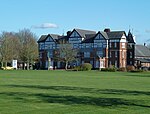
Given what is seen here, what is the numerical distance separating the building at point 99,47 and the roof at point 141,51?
15.4 ft

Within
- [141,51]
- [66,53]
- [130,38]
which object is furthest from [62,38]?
[141,51]

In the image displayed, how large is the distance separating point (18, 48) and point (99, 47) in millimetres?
25925

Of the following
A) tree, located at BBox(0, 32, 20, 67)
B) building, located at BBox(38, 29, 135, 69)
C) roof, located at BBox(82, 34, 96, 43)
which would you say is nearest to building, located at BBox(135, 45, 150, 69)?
building, located at BBox(38, 29, 135, 69)

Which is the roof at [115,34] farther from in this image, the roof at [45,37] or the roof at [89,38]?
the roof at [45,37]

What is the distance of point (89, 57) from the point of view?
118 meters

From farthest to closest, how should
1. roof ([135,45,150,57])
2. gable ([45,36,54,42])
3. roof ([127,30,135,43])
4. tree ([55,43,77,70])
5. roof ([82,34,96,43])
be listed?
gable ([45,36,54,42]), roof ([135,45,150,57]), roof ([127,30,135,43]), roof ([82,34,96,43]), tree ([55,43,77,70])

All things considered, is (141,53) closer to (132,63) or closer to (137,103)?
(132,63)

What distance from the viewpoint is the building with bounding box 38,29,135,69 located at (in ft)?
375

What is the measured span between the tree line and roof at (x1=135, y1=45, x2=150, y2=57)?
35203mm

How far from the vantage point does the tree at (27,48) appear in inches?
4103

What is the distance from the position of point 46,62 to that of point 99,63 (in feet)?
68.1

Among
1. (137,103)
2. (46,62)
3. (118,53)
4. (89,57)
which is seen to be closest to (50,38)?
(46,62)

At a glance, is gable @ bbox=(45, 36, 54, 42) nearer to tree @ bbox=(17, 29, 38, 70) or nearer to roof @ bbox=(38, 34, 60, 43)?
roof @ bbox=(38, 34, 60, 43)

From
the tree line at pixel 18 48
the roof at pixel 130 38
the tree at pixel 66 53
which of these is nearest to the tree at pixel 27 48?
the tree line at pixel 18 48
